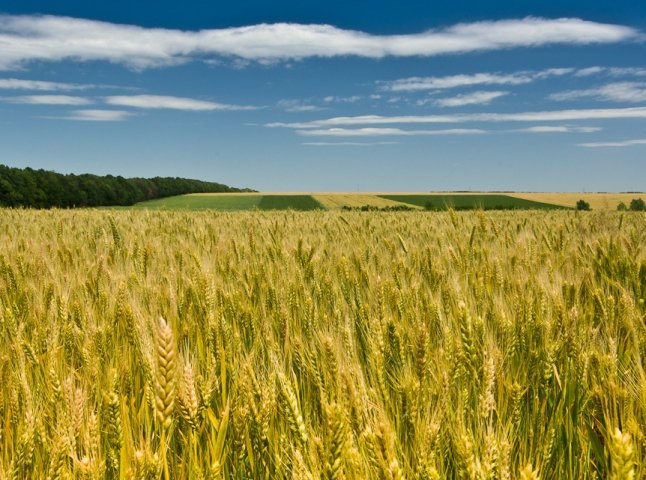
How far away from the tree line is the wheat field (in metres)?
53.4

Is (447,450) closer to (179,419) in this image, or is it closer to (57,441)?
(179,419)

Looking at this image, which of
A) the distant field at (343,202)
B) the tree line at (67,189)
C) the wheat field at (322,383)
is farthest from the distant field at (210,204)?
the wheat field at (322,383)

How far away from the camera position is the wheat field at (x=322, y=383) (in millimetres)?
→ 1121

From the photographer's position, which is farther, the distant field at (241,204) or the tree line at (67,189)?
the tree line at (67,189)

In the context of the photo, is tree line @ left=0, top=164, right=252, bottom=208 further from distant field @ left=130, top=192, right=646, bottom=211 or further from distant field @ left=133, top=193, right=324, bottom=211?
distant field @ left=133, top=193, right=324, bottom=211

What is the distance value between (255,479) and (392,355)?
0.80 meters

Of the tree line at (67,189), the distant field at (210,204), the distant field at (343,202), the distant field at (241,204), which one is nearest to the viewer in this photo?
the distant field at (210,204)

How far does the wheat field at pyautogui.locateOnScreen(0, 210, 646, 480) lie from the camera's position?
1.12m

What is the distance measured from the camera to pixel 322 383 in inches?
61.2

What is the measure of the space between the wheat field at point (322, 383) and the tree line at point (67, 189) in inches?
2101

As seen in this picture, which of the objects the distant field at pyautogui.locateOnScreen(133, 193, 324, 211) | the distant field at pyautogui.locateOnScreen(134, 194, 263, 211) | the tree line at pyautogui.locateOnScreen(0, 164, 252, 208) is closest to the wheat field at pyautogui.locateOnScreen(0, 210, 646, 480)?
the distant field at pyautogui.locateOnScreen(134, 194, 263, 211)

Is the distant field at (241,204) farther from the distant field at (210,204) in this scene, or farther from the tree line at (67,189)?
the tree line at (67,189)

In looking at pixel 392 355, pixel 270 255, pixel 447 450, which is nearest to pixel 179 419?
pixel 447 450

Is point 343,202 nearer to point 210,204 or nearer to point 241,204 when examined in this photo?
point 241,204
